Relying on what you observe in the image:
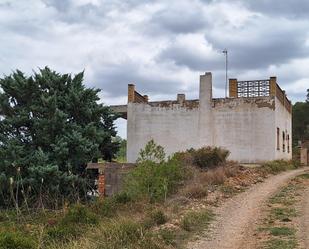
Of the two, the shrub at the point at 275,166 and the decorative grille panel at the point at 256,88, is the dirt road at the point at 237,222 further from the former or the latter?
the decorative grille panel at the point at 256,88

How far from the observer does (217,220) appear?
12.8 m

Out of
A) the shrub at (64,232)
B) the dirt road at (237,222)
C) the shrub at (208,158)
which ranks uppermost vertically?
the shrub at (208,158)

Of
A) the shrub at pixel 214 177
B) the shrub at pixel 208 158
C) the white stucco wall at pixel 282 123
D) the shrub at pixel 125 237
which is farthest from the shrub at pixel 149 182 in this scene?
the white stucco wall at pixel 282 123

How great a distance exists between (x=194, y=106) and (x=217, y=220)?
19.0 meters

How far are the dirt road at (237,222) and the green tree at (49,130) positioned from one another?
29.1 feet

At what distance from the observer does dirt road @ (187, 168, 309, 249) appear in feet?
32.8

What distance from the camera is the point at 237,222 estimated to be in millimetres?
12469

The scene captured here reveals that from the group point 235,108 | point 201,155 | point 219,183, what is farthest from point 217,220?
point 235,108

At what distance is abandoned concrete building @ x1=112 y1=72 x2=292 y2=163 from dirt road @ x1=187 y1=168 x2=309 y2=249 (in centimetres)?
1028

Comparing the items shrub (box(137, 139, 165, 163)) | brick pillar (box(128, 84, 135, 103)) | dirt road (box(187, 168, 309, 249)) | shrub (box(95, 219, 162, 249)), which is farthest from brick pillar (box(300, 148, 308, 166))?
shrub (box(95, 219, 162, 249))

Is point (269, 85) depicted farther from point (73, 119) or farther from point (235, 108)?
point (73, 119)

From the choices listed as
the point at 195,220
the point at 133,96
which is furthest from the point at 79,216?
the point at 133,96

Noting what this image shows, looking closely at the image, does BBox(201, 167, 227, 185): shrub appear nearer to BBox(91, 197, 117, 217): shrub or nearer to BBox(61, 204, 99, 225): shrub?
BBox(91, 197, 117, 217): shrub

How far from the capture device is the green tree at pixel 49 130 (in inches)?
891
